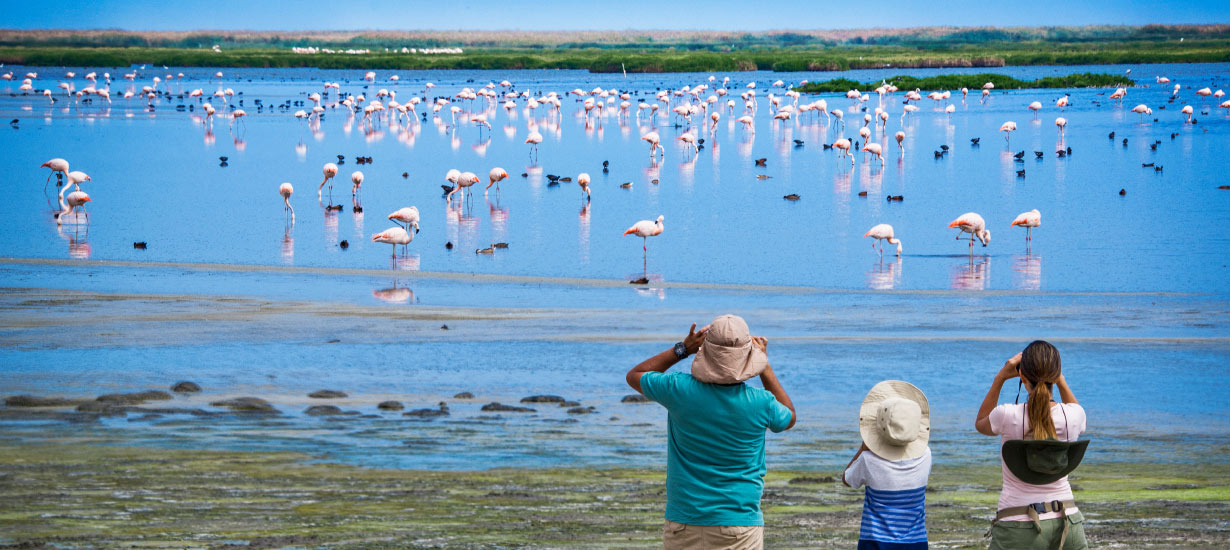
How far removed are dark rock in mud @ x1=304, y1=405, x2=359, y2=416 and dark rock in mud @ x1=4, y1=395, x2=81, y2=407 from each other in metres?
1.81

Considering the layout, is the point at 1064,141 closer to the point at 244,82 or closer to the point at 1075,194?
the point at 1075,194

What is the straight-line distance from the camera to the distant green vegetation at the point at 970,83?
71.7 meters

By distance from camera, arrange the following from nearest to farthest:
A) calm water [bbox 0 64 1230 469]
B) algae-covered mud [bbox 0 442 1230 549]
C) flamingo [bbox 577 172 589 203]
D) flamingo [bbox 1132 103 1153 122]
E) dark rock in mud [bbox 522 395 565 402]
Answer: algae-covered mud [bbox 0 442 1230 549], calm water [bbox 0 64 1230 469], dark rock in mud [bbox 522 395 565 402], flamingo [bbox 577 172 589 203], flamingo [bbox 1132 103 1153 122]

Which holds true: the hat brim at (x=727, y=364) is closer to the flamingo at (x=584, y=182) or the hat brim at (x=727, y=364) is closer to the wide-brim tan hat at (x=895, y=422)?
the wide-brim tan hat at (x=895, y=422)

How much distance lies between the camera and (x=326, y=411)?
9.72m

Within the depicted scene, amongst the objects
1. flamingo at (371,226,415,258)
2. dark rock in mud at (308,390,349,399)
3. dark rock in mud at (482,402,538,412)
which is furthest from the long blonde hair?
flamingo at (371,226,415,258)

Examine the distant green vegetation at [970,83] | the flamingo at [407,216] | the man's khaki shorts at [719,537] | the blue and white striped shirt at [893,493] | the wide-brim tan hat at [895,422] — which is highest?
the distant green vegetation at [970,83]

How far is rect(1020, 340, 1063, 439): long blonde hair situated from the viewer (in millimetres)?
4727

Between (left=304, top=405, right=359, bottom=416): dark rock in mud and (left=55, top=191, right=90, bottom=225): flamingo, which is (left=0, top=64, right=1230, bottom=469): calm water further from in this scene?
(left=55, top=191, right=90, bottom=225): flamingo

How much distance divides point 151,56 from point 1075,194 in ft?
445

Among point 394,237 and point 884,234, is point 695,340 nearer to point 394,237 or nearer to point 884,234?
point 884,234

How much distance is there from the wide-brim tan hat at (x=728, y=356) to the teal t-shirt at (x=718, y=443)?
0.08 m

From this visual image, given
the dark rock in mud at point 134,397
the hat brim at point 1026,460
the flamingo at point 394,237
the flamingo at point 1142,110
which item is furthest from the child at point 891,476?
the flamingo at point 1142,110

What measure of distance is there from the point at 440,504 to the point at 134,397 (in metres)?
4.08
